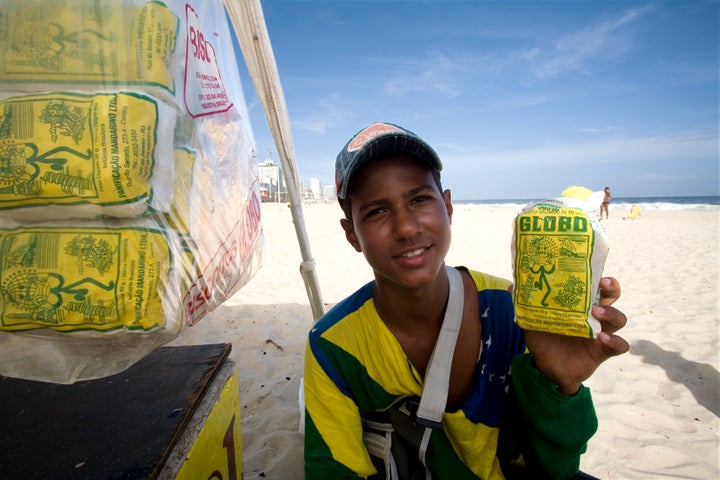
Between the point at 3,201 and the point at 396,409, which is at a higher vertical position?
the point at 3,201

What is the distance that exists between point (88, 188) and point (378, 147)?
78cm

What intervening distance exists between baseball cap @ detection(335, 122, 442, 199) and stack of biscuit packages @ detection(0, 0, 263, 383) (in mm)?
531

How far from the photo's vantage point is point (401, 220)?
115cm

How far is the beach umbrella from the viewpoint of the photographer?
1440mm

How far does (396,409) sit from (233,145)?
107cm

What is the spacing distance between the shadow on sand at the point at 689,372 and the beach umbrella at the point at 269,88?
104 inches

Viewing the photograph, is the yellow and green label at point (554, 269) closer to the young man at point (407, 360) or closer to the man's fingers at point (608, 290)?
the man's fingers at point (608, 290)

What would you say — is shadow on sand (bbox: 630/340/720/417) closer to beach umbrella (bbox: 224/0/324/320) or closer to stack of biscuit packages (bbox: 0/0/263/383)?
beach umbrella (bbox: 224/0/324/320)

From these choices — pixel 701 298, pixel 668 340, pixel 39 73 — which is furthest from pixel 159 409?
pixel 701 298

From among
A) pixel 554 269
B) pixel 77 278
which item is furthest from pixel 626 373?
pixel 77 278

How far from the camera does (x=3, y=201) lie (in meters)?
0.72

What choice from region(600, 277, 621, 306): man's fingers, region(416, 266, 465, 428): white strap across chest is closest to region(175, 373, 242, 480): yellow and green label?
region(416, 266, 465, 428): white strap across chest

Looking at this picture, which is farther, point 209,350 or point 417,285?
point 209,350

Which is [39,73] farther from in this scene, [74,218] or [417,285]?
[417,285]
